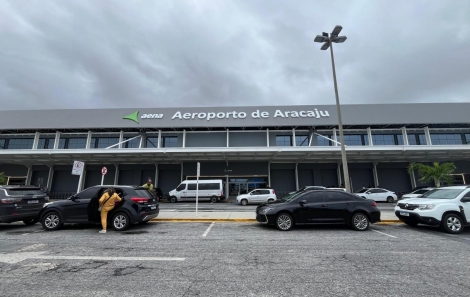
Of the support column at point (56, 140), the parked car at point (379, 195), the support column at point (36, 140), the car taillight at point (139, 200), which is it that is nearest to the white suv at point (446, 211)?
the car taillight at point (139, 200)

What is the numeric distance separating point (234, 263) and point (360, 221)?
5542 millimetres

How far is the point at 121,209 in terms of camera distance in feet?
26.1

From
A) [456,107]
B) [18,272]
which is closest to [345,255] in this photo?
[18,272]

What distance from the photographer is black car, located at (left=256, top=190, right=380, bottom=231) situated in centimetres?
794

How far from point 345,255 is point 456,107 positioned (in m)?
33.4

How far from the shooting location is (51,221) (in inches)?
320

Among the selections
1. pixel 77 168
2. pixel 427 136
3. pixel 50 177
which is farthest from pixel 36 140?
pixel 427 136

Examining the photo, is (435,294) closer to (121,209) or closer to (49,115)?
(121,209)

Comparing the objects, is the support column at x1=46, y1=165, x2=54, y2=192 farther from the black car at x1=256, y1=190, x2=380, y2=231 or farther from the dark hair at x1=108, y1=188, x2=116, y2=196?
the black car at x1=256, y1=190, x2=380, y2=231

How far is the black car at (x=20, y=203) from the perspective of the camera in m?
7.94

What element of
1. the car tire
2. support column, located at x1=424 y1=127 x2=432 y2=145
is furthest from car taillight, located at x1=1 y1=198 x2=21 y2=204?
support column, located at x1=424 y1=127 x2=432 y2=145

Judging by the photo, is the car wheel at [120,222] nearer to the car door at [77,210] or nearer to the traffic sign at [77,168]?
the car door at [77,210]

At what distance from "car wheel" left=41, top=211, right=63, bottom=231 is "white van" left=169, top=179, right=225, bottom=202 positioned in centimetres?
1460

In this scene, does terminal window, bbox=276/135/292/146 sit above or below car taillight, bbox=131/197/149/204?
above
